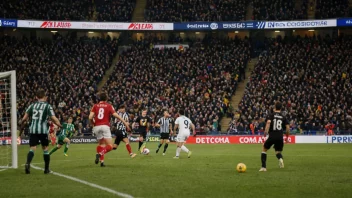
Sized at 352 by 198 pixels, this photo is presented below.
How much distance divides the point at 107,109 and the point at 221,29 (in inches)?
1507

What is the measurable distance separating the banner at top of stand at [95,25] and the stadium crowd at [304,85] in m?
10.6

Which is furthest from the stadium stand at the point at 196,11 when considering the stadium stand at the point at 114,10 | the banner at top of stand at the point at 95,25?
the stadium stand at the point at 114,10

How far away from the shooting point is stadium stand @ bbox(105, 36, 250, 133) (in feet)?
155

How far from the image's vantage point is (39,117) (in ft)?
54.3

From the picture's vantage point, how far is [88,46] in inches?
2235

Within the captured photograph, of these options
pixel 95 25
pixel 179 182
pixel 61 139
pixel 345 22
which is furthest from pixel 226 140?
pixel 179 182

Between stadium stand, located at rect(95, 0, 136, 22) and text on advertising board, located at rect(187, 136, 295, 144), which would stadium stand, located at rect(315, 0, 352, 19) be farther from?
stadium stand, located at rect(95, 0, 136, 22)

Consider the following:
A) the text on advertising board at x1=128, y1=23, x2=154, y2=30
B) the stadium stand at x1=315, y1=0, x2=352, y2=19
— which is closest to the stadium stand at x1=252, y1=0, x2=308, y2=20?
the stadium stand at x1=315, y1=0, x2=352, y2=19

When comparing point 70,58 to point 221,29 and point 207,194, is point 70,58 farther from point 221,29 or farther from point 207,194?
point 207,194

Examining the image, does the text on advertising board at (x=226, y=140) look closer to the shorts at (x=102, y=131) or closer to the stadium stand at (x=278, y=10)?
the stadium stand at (x=278, y=10)

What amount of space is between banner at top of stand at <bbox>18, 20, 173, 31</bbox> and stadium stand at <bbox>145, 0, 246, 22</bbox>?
129cm

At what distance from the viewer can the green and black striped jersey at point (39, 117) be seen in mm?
16484

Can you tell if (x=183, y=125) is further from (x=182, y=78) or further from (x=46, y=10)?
(x=46, y=10)

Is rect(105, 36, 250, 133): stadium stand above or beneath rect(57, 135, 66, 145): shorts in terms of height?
above
